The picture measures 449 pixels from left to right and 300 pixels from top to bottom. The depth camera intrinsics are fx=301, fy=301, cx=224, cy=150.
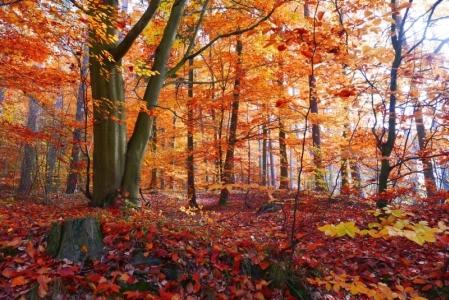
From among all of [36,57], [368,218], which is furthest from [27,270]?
[36,57]

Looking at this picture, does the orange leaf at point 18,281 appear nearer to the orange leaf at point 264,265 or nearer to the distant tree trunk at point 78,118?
the orange leaf at point 264,265

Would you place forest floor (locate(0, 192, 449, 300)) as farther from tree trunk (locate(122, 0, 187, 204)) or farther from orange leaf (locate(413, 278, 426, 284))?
tree trunk (locate(122, 0, 187, 204))

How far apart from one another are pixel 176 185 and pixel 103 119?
59.7 feet

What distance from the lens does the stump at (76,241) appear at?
342cm

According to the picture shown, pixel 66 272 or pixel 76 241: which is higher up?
pixel 76 241

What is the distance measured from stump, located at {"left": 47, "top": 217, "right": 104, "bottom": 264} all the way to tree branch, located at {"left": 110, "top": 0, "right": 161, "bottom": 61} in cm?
430

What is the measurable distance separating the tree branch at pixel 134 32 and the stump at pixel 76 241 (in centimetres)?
Result: 430

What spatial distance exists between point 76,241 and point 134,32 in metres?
4.61

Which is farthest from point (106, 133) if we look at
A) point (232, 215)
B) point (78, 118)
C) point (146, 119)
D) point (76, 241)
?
point (78, 118)

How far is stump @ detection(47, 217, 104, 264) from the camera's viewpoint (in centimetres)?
342

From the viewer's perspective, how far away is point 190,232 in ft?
13.8

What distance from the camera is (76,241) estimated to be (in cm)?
352

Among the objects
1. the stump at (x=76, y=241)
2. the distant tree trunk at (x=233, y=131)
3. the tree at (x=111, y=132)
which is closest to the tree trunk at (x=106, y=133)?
the tree at (x=111, y=132)

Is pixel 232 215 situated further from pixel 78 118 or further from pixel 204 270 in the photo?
pixel 78 118
